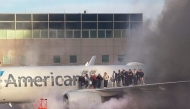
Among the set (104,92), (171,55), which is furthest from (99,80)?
(171,55)

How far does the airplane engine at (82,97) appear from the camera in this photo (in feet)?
98.1

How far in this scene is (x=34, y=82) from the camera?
33.1 m

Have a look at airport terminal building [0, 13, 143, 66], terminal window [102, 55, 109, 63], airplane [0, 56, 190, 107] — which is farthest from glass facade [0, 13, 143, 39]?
airplane [0, 56, 190, 107]

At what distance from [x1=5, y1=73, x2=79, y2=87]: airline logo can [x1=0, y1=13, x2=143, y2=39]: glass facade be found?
21173 mm

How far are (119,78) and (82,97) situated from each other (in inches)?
172

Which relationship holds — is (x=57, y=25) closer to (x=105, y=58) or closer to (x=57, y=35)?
(x=57, y=35)

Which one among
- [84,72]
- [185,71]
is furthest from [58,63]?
[185,71]

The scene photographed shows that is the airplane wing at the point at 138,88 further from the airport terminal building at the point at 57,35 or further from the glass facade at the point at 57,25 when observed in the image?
the glass facade at the point at 57,25

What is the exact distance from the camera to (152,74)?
33562 millimetres

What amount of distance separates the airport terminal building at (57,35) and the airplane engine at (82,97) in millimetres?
23629

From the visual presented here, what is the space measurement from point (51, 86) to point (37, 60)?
67.7ft

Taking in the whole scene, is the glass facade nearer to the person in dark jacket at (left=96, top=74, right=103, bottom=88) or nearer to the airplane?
the airplane

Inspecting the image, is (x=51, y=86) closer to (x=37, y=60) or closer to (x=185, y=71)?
(x=185, y=71)

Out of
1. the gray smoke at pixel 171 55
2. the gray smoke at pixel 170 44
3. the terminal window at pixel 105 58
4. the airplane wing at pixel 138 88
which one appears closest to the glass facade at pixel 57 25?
the terminal window at pixel 105 58
